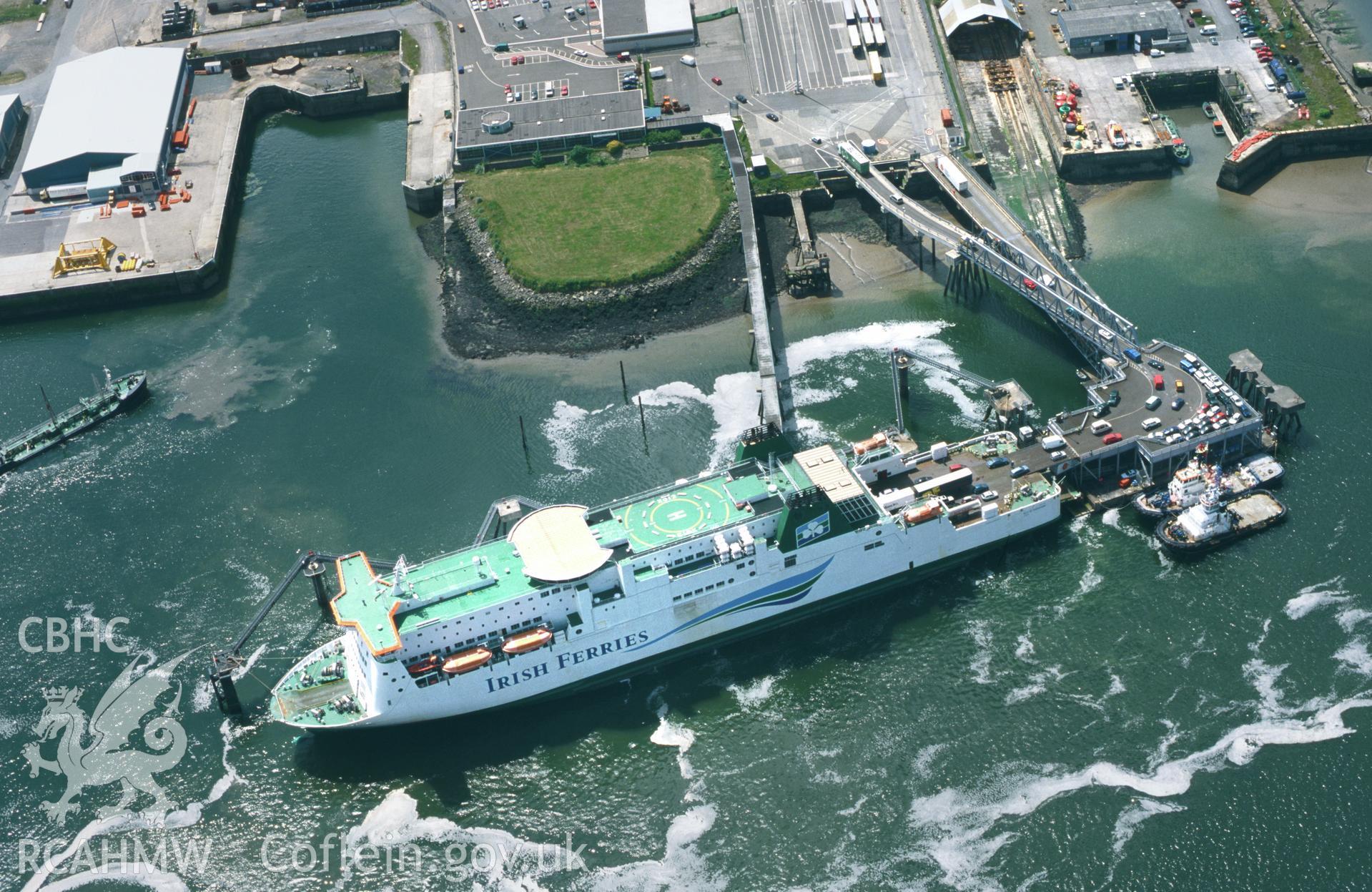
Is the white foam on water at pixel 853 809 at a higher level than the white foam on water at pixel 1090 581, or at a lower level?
lower

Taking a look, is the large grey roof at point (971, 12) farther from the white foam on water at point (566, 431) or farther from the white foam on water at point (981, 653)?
the white foam on water at point (981, 653)

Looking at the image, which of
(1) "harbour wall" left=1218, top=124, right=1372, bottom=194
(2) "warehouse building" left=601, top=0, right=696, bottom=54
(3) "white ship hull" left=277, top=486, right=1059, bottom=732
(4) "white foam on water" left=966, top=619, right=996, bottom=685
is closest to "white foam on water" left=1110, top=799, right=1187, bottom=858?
(4) "white foam on water" left=966, top=619, right=996, bottom=685

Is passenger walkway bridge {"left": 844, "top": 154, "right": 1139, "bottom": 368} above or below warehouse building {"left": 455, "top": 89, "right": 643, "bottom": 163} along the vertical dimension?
below

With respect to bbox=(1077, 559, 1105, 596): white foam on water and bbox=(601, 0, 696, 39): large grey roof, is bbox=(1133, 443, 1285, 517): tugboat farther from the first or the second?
bbox=(601, 0, 696, 39): large grey roof

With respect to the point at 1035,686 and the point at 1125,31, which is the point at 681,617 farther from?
the point at 1125,31

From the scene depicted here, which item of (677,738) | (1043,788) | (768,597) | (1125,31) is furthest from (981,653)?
(1125,31)

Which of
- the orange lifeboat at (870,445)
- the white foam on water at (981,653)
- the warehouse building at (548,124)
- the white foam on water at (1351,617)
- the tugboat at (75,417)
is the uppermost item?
the warehouse building at (548,124)

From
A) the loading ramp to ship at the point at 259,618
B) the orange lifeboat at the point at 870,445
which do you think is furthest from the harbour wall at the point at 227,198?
the orange lifeboat at the point at 870,445
